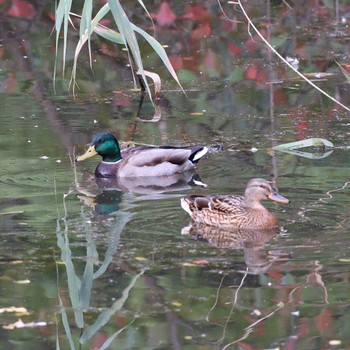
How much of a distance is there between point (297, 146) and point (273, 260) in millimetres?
3158

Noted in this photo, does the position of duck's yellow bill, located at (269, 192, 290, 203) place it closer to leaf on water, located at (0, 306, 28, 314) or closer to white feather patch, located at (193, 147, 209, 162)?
white feather patch, located at (193, 147, 209, 162)

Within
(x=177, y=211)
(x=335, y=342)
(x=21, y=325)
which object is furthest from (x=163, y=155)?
(x=335, y=342)

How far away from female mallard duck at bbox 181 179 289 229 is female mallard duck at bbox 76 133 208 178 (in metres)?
1.84

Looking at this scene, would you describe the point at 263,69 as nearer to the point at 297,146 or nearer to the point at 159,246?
the point at 297,146

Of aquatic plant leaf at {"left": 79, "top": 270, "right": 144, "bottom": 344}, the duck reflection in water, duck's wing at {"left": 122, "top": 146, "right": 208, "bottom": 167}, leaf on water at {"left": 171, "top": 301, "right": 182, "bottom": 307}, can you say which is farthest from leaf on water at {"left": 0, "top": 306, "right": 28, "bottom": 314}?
duck's wing at {"left": 122, "top": 146, "right": 208, "bottom": 167}

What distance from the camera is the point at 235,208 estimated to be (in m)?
8.23

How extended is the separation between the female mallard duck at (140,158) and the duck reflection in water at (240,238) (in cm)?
200

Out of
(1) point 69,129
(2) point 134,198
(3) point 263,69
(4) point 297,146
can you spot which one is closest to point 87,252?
(2) point 134,198

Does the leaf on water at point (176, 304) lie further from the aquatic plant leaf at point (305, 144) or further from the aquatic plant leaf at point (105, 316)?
the aquatic plant leaf at point (305, 144)

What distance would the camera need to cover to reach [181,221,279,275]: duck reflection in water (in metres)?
7.30

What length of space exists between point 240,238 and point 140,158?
2615 mm

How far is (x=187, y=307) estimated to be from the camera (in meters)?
6.41

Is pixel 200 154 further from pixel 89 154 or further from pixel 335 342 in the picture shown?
pixel 335 342

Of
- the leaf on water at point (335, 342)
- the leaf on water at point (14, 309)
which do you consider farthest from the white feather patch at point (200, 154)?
the leaf on water at point (335, 342)
